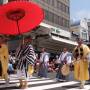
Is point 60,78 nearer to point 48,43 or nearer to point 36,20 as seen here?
point 36,20

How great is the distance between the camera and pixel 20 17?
400 inches

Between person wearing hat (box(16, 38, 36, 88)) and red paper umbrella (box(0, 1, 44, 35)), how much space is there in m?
0.58

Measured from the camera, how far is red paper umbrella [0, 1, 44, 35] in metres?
9.72

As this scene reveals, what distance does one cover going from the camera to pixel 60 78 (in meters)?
14.5

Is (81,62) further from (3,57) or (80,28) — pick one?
(80,28)

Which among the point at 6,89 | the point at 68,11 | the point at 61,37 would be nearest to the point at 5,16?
the point at 6,89

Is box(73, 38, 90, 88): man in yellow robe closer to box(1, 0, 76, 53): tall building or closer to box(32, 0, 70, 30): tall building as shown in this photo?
box(1, 0, 76, 53): tall building

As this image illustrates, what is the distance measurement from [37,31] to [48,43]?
371cm

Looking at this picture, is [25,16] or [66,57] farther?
[66,57]

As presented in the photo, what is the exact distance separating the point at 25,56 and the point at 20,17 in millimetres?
1208

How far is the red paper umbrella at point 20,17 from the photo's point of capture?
9719 millimetres

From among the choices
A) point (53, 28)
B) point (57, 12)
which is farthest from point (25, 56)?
point (57, 12)

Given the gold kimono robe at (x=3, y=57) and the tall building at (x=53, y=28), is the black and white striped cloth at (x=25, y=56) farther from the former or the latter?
the tall building at (x=53, y=28)

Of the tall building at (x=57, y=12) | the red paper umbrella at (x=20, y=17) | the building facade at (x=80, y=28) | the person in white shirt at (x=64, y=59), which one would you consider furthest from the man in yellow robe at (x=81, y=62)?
the building facade at (x=80, y=28)
